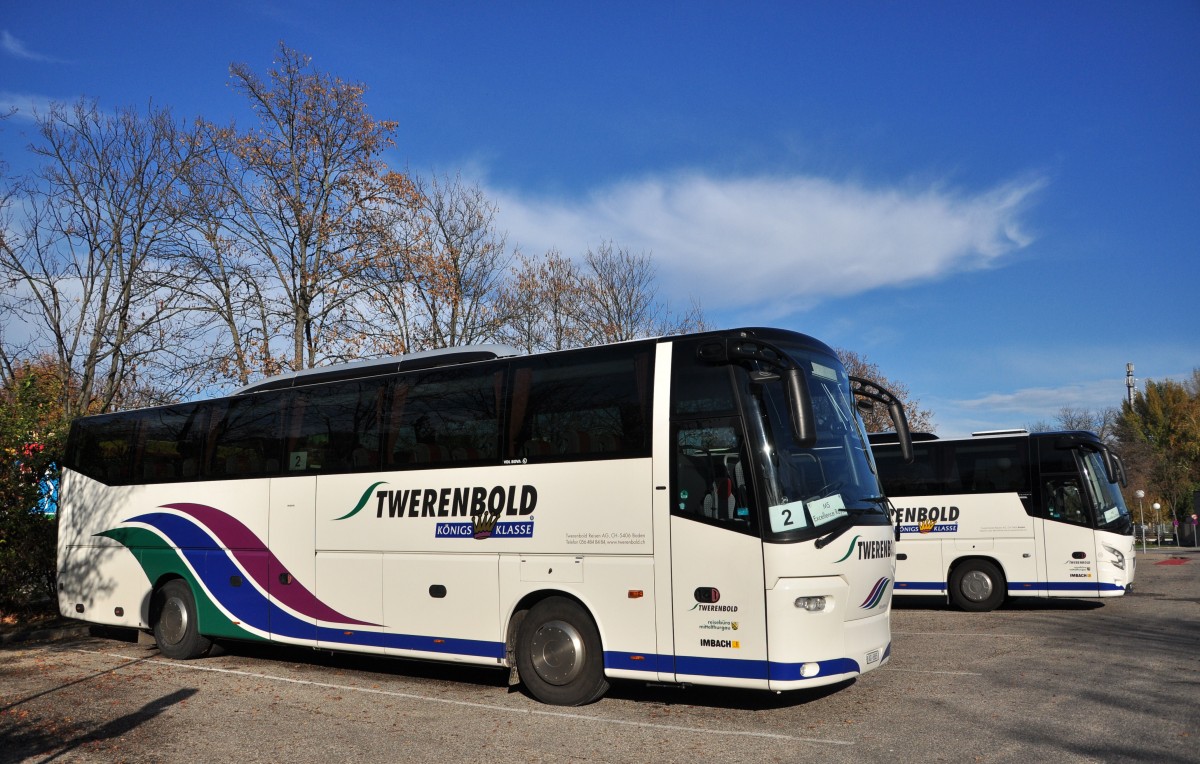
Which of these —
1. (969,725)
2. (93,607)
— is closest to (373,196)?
(93,607)

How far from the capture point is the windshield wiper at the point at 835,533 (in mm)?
8062

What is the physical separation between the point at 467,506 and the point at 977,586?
1164cm

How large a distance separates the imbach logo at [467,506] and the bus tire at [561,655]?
852 millimetres

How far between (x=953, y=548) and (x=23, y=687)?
15067 mm

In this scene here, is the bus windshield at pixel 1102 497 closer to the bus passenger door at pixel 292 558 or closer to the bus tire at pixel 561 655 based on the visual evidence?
the bus tire at pixel 561 655

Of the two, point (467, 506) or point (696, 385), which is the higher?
point (696, 385)

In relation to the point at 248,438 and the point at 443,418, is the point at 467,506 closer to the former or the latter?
the point at 443,418

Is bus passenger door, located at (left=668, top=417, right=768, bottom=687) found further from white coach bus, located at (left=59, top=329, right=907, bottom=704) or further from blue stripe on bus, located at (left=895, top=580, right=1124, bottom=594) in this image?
blue stripe on bus, located at (left=895, top=580, right=1124, bottom=594)

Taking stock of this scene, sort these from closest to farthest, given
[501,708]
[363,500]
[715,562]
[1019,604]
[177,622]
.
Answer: [715,562], [501,708], [363,500], [177,622], [1019,604]

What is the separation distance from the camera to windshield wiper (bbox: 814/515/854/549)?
26.5ft

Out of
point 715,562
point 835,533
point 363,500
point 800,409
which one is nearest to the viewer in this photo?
point 800,409

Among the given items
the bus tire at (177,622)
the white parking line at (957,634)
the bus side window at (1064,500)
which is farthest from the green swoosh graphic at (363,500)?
the bus side window at (1064,500)

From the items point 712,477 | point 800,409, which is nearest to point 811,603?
point 712,477

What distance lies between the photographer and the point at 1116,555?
16.6 metres
